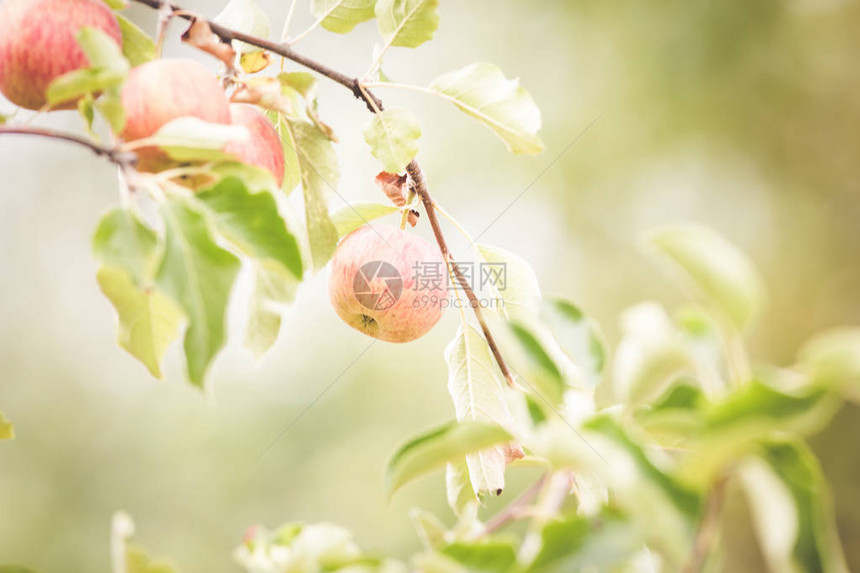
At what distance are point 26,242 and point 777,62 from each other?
5.95 metres

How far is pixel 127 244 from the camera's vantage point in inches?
18.0

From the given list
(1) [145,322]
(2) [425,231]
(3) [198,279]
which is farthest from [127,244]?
(2) [425,231]

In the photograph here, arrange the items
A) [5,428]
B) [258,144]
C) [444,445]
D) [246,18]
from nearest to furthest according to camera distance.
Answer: [444,445] < [5,428] < [258,144] < [246,18]

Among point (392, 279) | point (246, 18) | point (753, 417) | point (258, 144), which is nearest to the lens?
point (753, 417)

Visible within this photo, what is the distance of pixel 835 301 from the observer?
15.7 ft

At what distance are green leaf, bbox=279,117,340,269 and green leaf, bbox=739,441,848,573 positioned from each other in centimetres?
47

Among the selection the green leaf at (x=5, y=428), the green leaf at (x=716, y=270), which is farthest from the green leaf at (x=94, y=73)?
the green leaf at (x=716, y=270)

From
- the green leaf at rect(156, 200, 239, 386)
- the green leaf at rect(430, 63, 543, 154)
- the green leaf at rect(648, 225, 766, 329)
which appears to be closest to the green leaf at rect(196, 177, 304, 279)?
the green leaf at rect(156, 200, 239, 386)

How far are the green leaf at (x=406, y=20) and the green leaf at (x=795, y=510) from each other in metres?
0.60

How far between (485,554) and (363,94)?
51cm

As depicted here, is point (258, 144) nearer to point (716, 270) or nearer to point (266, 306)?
point (266, 306)

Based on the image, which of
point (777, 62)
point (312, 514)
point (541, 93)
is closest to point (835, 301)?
point (777, 62)

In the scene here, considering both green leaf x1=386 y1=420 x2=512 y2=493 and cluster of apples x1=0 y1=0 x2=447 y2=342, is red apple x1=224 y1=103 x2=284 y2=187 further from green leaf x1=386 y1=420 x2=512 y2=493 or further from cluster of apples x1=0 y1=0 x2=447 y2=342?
green leaf x1=386 y1=420 x2=512 y2=493

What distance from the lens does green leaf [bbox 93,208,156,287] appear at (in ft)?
1.47
